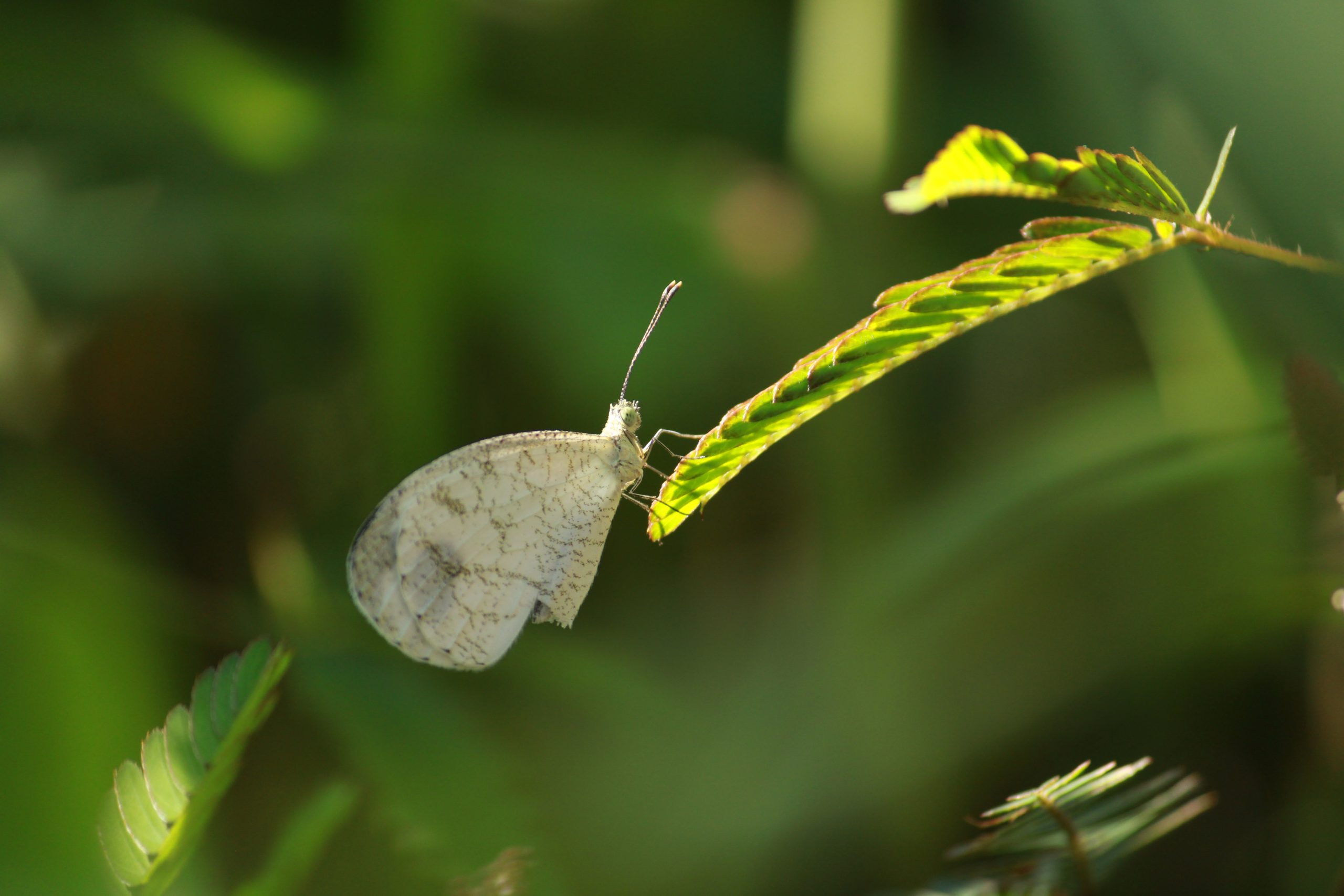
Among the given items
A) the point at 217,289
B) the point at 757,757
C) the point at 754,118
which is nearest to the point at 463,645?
the point at 757,757

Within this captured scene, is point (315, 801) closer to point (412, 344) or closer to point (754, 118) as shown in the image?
point (412, 344)

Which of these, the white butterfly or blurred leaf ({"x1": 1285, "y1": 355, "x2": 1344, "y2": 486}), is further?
the white butterfly

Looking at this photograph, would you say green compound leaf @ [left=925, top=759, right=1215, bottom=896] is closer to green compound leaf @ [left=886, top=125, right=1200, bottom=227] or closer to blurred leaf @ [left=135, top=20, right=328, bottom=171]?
green compound leaf @ [left=886, top=125, right=1200, bottom=227]

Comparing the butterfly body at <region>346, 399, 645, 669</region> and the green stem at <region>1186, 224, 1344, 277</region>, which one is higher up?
the butterfly body at <region>346, 399, 645, 669</region>

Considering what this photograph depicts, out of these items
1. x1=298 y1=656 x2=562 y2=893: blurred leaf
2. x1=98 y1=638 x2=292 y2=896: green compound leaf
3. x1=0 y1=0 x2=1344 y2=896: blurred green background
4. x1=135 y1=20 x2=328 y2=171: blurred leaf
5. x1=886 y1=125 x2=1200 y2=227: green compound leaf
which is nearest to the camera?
x1=886 y1=125 x2=1200 y2=227: green compound leaf

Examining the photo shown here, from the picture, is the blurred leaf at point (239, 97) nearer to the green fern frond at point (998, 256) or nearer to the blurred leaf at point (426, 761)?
the blurred leaf at point (426, 761)

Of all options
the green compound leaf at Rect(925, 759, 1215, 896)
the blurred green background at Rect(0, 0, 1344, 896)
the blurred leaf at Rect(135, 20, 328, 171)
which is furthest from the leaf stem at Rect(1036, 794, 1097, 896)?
the blurred leaf at Rect(135, 20, 328, 171)

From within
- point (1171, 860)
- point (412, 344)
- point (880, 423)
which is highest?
point (412, 344)
